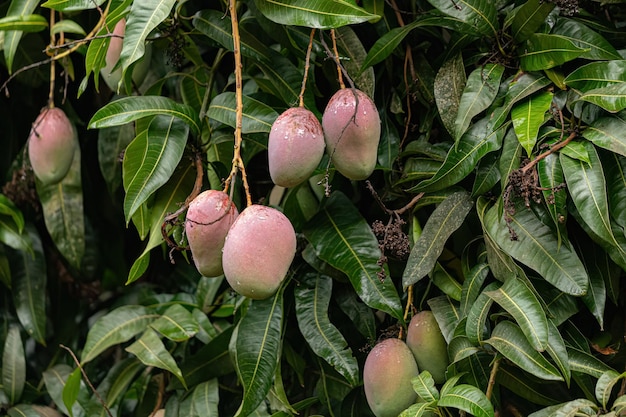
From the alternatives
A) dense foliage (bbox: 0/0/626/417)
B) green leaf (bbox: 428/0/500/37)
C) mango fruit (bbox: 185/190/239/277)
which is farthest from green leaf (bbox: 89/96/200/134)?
green leaf (bbox: 428/0/500/37)

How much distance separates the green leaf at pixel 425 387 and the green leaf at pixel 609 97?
36cm

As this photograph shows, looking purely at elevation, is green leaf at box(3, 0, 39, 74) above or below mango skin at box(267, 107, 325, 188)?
above

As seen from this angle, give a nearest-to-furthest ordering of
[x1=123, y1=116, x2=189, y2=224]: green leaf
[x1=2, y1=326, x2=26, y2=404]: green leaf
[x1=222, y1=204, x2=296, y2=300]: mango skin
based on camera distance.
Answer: [x1=222, y1=204, x2=296, y2=300]: mango skin, [x1=123, y1=116, x2=189, y2=224]: green leaf, [x1=2, y1=326, x2=26, y2=404]: green leaf

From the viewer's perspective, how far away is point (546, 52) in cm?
93

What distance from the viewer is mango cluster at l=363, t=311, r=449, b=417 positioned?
914 mm

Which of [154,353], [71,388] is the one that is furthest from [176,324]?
[71,388]

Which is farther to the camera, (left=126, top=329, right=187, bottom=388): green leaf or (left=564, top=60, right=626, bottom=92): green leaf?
(left=126, top=329, right=187, bottom=388): green leaf

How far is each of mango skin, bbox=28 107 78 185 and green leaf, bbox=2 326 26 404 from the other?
1.15 ft

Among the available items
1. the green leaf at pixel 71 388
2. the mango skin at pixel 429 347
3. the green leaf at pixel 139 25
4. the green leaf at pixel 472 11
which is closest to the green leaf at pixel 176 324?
the green leaf at pixel 71 388

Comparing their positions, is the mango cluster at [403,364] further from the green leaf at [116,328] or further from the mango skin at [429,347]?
the green leaf at [116,328]

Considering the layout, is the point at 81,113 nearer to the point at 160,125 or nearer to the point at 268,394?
the point at 160,125

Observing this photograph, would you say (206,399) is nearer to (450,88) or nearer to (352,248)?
(352,248)

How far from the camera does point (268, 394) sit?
109 cm

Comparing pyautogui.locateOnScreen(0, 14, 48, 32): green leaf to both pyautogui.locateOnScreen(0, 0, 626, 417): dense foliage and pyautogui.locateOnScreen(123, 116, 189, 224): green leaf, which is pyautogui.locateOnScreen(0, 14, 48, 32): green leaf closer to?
pyautogui.locateOnScreen(0, 0, 626, 417): dense foliage
